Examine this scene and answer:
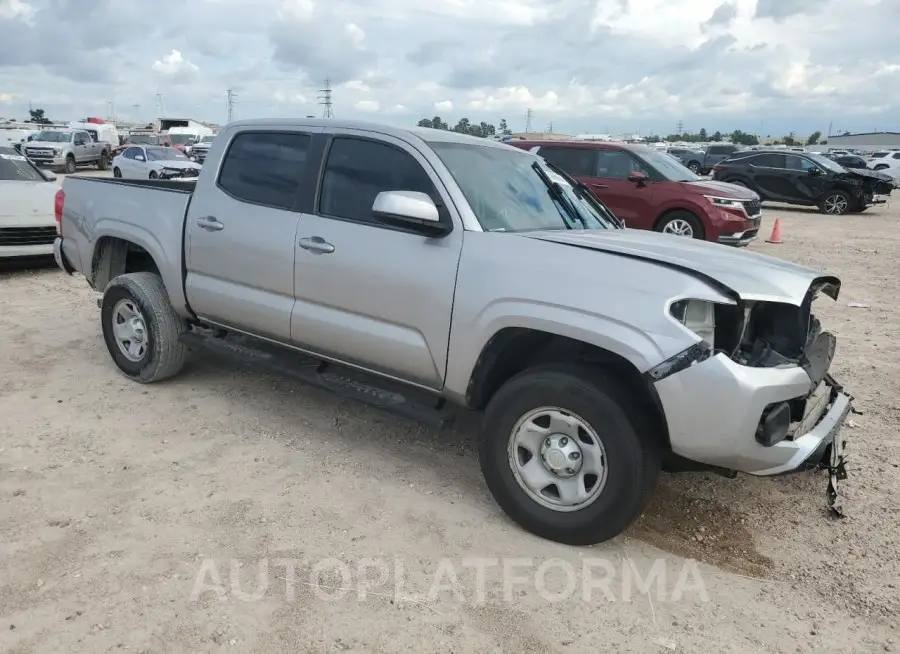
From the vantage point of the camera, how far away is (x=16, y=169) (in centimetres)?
957

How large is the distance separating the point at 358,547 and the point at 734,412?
169 cm

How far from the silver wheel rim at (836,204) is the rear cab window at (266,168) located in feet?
61.5

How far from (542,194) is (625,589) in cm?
216

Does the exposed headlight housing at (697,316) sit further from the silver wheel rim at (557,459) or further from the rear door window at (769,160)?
the rear door window at (769,160)

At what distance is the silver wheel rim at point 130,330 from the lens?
5004mm

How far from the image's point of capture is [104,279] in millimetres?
5410

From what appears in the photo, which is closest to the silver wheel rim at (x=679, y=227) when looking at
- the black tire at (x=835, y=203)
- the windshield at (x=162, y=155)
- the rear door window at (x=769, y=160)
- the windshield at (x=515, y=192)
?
the windshield at (x=515, y=192)

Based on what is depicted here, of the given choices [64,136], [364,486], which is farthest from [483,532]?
[64,136]

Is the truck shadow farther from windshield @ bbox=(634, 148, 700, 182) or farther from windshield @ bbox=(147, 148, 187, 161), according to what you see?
windshield @ bbox=(147, 148, 187, 161)

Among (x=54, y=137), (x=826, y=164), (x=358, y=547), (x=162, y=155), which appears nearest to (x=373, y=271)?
(x=358, y=547)

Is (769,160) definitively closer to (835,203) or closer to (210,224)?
(835,203)

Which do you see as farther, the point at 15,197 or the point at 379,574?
the point at 15,197

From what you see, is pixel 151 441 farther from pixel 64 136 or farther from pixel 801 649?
pixel 64 136

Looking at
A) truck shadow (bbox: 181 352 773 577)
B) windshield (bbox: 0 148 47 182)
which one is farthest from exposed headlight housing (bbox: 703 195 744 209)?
windshield (bbox: 0 148 47 182)
